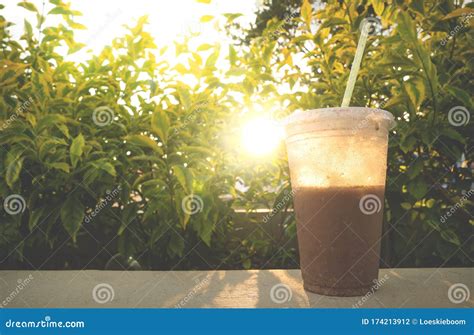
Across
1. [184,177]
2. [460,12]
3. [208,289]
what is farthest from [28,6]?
[460,12]

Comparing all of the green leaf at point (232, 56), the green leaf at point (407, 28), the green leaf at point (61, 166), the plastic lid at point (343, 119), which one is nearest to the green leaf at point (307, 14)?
the green leaf at point (232, 56)

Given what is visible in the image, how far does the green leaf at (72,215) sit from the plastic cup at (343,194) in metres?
0.74

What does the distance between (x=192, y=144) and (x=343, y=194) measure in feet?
2.03

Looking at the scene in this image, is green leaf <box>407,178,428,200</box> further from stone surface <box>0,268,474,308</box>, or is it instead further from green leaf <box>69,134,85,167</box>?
green leaf <box>69,134,85,167</box>

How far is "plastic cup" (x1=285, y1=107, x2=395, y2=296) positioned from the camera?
1.17m

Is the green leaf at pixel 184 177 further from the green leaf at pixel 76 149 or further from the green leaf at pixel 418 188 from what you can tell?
the green leaf at pixel 418 188

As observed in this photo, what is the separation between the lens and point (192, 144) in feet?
5.07

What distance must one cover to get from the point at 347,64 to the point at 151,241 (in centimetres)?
100

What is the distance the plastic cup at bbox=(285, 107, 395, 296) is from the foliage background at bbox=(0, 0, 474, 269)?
0.66 feet

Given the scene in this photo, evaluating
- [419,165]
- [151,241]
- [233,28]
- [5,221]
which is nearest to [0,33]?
[5,221]

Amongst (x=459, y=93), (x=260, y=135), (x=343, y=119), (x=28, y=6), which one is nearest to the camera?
(x=343, y=119)

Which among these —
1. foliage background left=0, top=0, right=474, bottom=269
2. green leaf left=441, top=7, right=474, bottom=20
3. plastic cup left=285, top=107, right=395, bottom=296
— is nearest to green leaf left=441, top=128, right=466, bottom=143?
foliage background left=0, top=0, right=474, bottom=269

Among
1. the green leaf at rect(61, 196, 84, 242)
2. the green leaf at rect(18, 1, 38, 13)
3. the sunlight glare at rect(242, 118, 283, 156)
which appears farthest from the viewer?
the green leaf at rect(18, 1, 38, 13)

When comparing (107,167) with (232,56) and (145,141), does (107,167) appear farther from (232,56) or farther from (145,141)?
(232,56)
